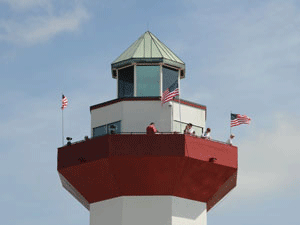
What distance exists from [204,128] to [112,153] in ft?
24.0

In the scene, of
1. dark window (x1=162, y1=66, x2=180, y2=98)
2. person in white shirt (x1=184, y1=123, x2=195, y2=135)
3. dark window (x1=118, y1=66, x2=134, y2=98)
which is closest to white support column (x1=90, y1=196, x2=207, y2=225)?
person in white shirt (x1=184, y1=123, x2=195, y2=135)

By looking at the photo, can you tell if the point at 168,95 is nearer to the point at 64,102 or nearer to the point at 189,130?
the point at 189,130

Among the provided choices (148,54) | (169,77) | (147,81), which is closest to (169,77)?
(169,77)

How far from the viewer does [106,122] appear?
6612cm

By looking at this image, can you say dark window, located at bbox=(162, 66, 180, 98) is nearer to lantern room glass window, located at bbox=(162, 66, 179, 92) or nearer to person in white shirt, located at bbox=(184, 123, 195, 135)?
lantern room glass window, located at bbox=(162, 66, 179, 92)

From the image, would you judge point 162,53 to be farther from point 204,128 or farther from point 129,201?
point 129,201

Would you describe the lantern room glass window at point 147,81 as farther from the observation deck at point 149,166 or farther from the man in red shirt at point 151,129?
the observation deck at point 149,166

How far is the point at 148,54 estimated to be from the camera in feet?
222

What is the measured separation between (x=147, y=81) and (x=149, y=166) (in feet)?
21.8

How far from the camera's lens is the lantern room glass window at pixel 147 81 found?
2613 inches

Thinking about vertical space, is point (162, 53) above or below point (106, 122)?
above

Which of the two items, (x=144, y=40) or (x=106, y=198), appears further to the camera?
(x=144, y=40)

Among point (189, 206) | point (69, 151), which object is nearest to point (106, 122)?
point (69, 151)

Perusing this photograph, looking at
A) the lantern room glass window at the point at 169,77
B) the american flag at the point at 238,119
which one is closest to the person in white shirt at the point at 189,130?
the american flag at the point at 238,119
